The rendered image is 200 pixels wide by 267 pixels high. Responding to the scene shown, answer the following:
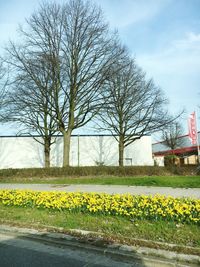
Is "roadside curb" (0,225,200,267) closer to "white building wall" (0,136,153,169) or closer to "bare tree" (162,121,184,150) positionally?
"white building wall" (0,136,153,169)

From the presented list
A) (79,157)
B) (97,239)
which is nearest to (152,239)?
(97,239)

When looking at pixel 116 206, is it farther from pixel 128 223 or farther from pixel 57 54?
pixel 57 54

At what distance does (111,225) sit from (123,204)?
1080mm

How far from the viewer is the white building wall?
35.7 meters

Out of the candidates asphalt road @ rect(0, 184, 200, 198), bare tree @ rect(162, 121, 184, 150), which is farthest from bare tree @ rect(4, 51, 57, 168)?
bare tree @ rect(162, 121, 184, 150)

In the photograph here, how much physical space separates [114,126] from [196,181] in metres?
17.5

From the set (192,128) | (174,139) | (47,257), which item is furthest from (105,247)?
(174,139)

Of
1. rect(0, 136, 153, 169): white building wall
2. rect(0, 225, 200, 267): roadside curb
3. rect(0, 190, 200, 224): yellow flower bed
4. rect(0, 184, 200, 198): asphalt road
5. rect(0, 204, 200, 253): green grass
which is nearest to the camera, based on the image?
rect(0, 225, 200, 267): roadside curb

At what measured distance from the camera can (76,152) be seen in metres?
37.0

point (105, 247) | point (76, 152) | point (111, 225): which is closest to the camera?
point (105, 247)

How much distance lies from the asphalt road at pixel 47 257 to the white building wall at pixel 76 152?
29.8m

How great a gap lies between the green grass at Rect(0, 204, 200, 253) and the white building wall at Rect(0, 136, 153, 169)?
27.2m

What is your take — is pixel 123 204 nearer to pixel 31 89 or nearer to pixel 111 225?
pixel 111 225

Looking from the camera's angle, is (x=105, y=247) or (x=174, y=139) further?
(x=174, y=139)
